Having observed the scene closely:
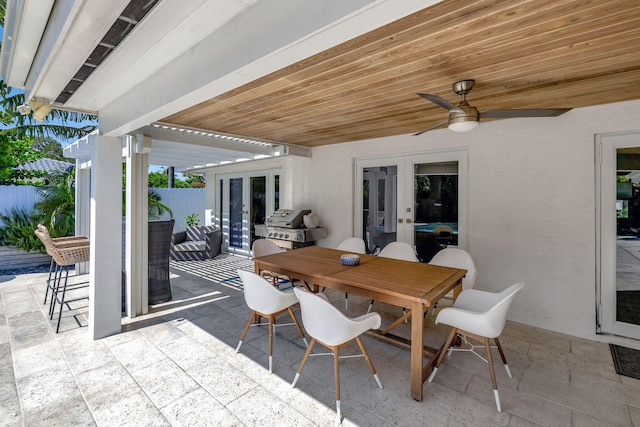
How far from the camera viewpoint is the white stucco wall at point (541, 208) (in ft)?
10.5

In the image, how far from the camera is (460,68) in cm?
223

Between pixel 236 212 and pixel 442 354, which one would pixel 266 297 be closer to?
pixel 442 354

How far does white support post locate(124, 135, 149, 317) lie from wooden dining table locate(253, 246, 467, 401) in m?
1.53

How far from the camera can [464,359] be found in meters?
2.74

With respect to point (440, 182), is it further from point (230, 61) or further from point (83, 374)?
point (83, 374)

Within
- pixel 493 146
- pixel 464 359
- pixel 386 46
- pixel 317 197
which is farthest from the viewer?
pixel 317 197

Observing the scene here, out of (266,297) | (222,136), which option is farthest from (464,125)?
(222,136)

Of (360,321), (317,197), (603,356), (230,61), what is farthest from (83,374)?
(603,356)

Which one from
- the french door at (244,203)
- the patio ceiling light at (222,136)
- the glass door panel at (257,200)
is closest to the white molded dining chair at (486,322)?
the patio ceiling light at (222,136)

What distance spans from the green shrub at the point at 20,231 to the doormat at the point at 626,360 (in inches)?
359

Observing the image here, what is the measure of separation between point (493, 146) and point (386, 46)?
256cm

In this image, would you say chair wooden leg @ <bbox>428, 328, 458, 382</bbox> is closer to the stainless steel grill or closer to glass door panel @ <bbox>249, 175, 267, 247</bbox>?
the stainless steel grill

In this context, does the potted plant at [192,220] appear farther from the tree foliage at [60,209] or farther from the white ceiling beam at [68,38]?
the white ceiling beam at [68,38]

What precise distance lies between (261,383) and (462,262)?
241 centimetres
